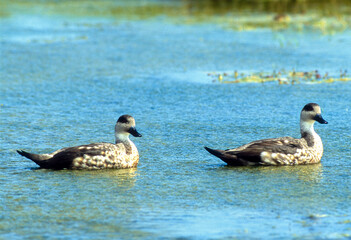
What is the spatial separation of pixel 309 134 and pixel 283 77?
657 cm

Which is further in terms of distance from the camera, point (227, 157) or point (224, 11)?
point (224, 11)

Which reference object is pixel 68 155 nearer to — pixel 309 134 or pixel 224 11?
pixel 309 134

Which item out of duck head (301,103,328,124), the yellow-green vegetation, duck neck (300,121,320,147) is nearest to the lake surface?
duck neck (300,121,320,147)

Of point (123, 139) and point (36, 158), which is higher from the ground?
point (123, 139)

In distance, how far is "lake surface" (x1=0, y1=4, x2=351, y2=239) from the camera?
7141 millimetres

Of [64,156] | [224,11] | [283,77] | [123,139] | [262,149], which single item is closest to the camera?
[64,156]

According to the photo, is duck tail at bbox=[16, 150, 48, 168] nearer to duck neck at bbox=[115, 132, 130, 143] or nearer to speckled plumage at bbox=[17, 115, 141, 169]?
speckled plumage at bbox=[17, 115, 141, 169]

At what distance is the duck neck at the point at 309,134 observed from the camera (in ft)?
32.0

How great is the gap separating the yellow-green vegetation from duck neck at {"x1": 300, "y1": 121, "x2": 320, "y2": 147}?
13.7 m

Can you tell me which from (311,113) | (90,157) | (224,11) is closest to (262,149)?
(311,113)

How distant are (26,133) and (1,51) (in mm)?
10044

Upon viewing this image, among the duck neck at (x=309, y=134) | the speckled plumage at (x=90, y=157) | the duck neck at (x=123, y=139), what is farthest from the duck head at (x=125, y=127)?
the duck neck at (x=309, y=134)

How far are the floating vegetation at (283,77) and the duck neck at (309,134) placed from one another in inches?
228

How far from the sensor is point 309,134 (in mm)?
9977
